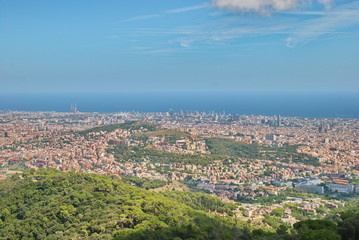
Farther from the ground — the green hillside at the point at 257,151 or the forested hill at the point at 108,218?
the forested hill at the point at 108,218

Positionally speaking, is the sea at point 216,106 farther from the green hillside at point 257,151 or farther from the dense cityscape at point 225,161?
the green hillside at point 257,151

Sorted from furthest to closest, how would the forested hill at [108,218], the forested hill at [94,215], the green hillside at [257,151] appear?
the green hillside at [257,151] < the forested hill at [94,215] < the forested hill at [108,218]

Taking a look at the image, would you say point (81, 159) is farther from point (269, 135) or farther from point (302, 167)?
point (269, 135)

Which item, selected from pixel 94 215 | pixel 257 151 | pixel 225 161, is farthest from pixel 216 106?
pixel 94 215

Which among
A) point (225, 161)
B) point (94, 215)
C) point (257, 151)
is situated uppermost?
point (94, 215)

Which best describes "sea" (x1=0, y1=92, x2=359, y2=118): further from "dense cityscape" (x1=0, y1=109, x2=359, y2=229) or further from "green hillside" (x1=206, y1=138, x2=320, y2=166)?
"green hillside" (x1=206, y1=138, x2=320, y2=166)

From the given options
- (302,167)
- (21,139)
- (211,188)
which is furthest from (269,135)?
(21,139)

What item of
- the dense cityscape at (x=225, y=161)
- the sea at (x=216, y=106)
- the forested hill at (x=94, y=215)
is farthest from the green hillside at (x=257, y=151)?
the sea at (x=216, y=106)

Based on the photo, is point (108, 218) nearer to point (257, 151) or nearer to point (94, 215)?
point (94, 215)
